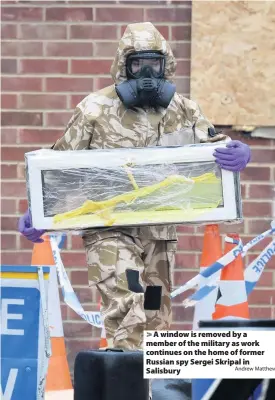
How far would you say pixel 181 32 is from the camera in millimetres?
7785

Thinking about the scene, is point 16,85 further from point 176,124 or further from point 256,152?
point 176,124

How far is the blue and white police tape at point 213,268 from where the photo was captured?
6984 mm

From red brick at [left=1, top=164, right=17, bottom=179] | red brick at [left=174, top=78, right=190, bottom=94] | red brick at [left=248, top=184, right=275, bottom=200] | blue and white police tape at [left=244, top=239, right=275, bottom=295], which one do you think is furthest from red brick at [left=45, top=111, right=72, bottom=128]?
blue and white police tape at [left=244, top=239, right=275, bottom=295]

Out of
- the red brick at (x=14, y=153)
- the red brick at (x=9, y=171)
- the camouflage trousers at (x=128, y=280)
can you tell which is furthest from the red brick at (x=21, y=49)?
the camouflage trousers at (x=128, y=280)

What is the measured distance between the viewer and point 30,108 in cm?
788

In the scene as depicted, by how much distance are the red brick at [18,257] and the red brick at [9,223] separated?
0.56 ft

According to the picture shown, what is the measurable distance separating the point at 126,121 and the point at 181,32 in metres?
2.27

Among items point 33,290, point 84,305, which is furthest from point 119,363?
point 84,305

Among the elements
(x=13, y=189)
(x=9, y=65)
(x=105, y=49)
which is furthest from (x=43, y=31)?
(x=13, y=189)

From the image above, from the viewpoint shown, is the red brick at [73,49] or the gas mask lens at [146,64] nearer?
the gas mask lens at [146,64]

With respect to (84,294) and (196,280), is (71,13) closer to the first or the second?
(84,294)

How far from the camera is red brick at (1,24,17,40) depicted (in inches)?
309

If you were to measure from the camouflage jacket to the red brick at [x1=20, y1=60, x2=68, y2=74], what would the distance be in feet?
7.02

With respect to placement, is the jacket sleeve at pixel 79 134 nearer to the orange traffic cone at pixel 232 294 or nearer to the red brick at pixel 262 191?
the orange traffic cone at pixel 232 294
